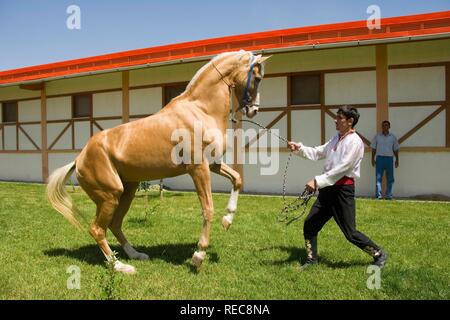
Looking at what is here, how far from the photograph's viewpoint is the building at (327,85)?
10.1 meters

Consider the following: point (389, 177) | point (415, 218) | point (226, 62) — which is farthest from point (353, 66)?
point (226, 62)

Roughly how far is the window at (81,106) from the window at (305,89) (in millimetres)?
7895

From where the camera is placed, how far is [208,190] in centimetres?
429

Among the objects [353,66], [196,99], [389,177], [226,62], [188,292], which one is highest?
[353,66]

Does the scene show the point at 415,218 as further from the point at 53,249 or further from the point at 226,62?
the point at 53,249

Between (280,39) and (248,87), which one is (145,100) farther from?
(248,87)

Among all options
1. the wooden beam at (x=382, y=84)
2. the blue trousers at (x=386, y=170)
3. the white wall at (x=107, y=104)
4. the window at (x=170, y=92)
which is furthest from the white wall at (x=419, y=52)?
the white wall at (x=107, y=104)

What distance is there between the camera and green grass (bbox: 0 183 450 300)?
3730 millimetres

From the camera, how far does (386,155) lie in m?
10.1

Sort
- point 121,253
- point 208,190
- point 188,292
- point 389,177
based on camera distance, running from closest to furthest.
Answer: point 188,292 → point 208,190 → point 121,253 → point 389,177

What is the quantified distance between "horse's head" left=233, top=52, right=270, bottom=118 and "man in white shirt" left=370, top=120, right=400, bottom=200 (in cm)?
670

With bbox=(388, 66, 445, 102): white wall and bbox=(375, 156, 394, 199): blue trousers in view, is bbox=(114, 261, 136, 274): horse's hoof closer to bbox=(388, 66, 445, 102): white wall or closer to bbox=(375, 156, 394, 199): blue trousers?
bbox=(375, 156, 394, 199): blue trousers

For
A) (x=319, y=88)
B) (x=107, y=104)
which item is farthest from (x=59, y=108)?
(x=319, y=88)

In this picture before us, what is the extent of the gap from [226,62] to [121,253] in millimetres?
2681
